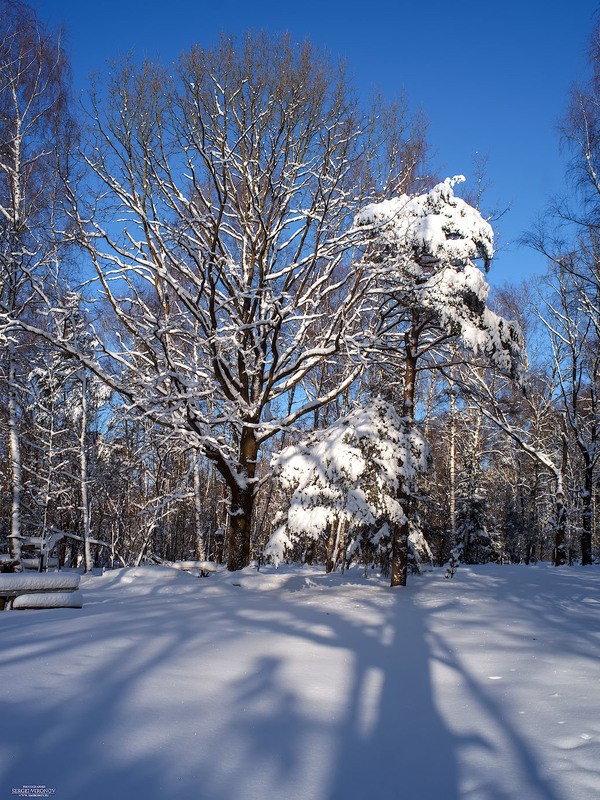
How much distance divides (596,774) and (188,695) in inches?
104

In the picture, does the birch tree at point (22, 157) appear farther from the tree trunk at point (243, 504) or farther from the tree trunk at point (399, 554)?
the tree trunk at point (399, 554)

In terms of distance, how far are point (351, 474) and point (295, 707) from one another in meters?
6.68

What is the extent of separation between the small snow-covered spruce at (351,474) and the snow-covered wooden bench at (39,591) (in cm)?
353

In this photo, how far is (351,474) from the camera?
34.8 feet

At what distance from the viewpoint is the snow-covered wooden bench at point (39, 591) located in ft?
27.6

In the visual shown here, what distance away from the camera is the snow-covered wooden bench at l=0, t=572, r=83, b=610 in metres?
8.41

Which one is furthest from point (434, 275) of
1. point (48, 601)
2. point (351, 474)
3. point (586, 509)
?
point (586, 509)

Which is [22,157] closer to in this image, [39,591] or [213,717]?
[39,591]

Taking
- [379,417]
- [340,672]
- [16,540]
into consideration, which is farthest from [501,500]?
[340,672]

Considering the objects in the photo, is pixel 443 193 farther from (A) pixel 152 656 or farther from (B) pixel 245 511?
(A) pixel 152 656

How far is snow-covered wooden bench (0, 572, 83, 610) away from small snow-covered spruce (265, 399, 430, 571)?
3529 mm

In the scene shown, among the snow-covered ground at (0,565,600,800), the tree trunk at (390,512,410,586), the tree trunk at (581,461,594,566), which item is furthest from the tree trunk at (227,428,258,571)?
the tree trunk at (581,461,594,566)

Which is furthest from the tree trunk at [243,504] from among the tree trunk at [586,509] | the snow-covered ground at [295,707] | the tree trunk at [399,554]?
the tree trunk at [586,509]

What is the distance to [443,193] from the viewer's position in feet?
38.9
